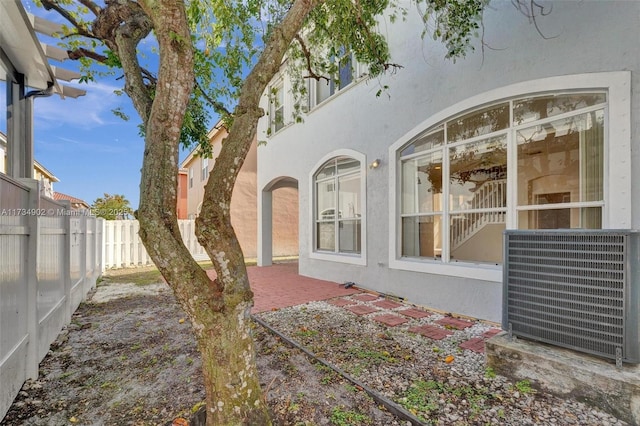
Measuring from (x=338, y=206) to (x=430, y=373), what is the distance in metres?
5.24

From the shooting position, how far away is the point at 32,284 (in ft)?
10.6

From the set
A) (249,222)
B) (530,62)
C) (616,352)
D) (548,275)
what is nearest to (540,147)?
(530,62)

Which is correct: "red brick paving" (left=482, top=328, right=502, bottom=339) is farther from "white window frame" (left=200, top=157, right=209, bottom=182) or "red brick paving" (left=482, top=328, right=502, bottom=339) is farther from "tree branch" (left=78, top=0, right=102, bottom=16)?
"white window frame" (left=200, top=157, right=209, bottom=182)

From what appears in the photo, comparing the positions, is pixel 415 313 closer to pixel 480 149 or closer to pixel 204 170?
pixel 480 149

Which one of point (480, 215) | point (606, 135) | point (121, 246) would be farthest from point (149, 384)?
point (121, 246)

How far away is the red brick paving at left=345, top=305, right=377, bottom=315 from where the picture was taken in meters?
5.32

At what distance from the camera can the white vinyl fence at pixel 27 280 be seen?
8.81 ft

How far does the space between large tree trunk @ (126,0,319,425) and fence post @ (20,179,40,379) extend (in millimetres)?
2067

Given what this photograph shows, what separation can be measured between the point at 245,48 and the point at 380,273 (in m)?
5.06

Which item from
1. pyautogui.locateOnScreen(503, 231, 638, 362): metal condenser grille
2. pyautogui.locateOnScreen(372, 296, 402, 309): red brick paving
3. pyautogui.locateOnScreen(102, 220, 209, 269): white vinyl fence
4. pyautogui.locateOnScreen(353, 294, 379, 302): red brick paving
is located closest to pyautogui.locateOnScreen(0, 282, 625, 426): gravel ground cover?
pyautogui.locateOnScreen(503, 231, 638, 362): metal condenser grille

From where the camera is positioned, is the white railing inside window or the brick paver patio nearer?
the brick paver patio

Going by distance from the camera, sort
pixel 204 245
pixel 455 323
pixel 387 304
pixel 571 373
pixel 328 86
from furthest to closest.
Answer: pixel 328 86 < pixel 387 304 < pixel 455 323 < pixel 571 373 < pixel 204 245

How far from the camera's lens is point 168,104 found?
2260mm

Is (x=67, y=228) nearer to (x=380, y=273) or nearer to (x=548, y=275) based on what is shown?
(x=380, y=273)
